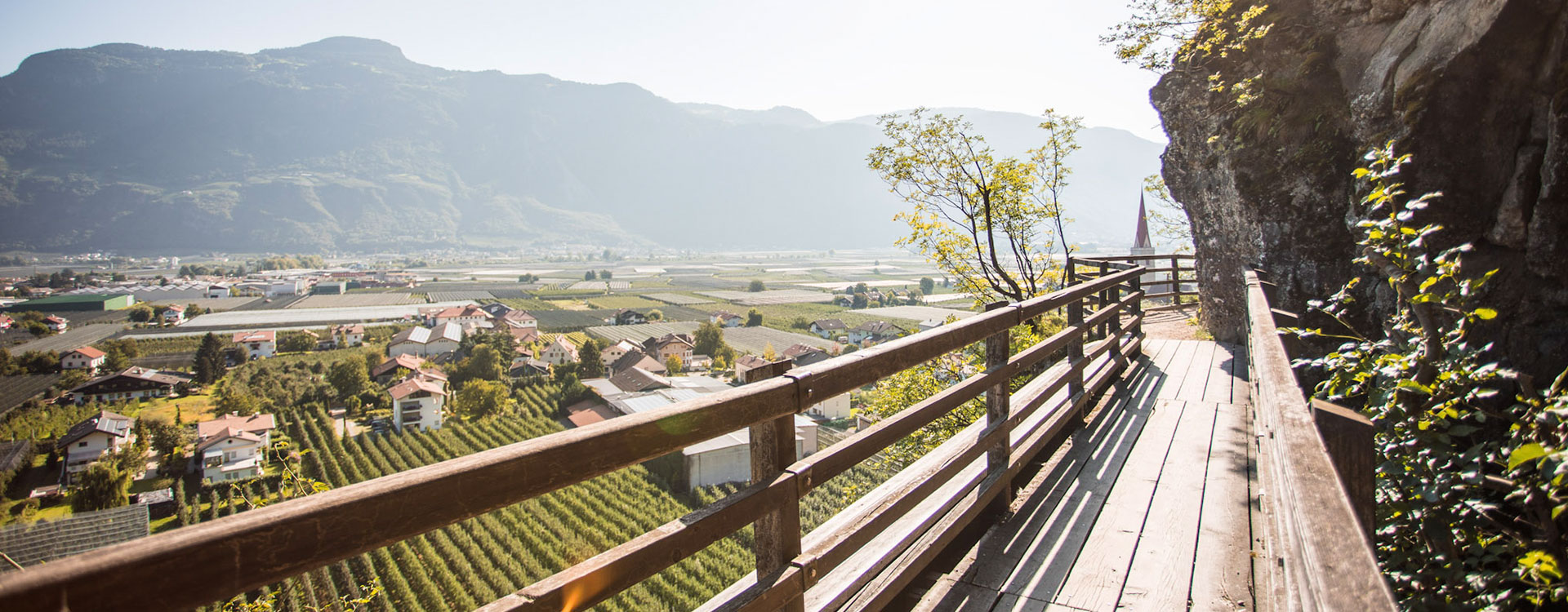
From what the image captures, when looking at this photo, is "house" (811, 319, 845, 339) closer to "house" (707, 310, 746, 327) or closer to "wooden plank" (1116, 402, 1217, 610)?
"house" (707, 310, 746, 327)

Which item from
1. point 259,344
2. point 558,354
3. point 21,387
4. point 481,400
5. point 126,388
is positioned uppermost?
point 259,344

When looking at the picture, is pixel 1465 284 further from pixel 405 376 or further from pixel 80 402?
pixel 80 402

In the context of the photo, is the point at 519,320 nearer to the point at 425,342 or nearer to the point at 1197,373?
the point at 425,342

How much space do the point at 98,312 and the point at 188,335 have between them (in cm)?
4124

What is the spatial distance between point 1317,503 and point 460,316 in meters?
98.3

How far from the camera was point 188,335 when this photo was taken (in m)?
86.0

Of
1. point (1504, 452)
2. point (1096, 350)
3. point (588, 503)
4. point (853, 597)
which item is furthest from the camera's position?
point (588, 503)

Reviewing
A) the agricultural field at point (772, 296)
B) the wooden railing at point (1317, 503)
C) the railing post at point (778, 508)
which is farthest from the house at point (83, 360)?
the wooden railing at point (1317, 503)

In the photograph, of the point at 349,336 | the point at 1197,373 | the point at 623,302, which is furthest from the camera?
the point at 623,302

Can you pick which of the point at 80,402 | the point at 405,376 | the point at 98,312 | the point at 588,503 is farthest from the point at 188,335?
the point at 588,503

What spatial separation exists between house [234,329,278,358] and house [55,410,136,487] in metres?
33.3

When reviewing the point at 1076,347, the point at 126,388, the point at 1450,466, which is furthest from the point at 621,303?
the point at 1450,466

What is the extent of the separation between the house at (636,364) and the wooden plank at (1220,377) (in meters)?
49.8

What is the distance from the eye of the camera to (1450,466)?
256cm
